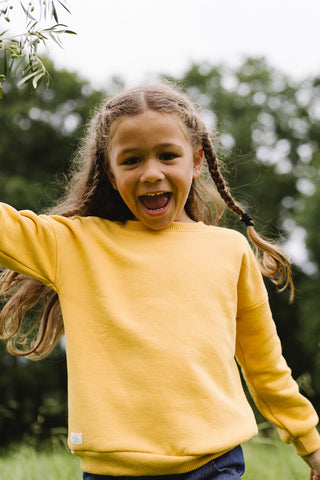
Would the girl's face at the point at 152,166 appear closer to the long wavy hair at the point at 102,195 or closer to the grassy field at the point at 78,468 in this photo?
the long wavy hair at the point at 102,195

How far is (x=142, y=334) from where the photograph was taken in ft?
6.37

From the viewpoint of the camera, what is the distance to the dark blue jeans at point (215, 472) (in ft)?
6.26

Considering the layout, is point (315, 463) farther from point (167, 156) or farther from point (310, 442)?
point (167, 156)

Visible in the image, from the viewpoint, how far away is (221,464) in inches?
77.6

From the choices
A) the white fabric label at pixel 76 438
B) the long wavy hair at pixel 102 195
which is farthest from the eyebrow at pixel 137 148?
the white fabric label at pixel 76 438

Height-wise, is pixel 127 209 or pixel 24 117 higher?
pixel 127 209

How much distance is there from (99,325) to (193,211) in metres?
0.70

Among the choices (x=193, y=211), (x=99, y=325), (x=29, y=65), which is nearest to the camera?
(x=29, y=65)

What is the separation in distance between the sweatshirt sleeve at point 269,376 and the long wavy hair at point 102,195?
0.21 metres

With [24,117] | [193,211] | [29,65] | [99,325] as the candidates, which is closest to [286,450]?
[193,211]

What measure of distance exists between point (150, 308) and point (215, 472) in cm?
54

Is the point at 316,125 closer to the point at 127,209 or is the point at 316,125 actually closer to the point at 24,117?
the point at 24,117

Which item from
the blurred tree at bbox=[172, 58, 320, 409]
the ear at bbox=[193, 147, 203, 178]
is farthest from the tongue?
the blurred tree at bbox=[172, 58, 320, 409]

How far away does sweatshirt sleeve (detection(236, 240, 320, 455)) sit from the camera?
234 centimetres
